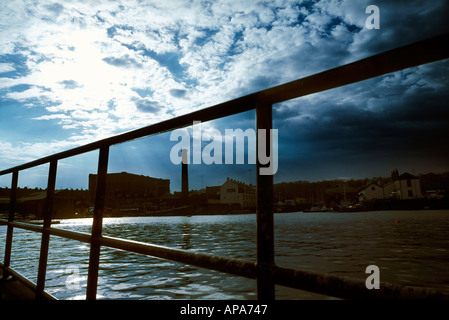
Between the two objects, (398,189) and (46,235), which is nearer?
(46,235)

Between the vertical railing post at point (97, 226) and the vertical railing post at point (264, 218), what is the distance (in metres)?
1.13

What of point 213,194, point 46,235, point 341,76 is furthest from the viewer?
point 213,194

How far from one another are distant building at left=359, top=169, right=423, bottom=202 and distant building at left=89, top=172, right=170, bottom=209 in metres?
83.9

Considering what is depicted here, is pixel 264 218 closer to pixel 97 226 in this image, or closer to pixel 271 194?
pixel 271 194

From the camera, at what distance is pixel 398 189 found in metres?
106

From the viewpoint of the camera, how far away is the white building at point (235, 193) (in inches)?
4324

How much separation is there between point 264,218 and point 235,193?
111 meters

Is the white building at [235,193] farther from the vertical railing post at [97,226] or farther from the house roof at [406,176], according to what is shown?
the vertical railing post at [97,226]

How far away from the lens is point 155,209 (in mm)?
111312

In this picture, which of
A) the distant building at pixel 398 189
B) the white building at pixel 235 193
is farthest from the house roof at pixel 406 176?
the white building at pixel 235 193

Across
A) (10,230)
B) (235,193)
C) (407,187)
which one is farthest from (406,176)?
(10,230)
